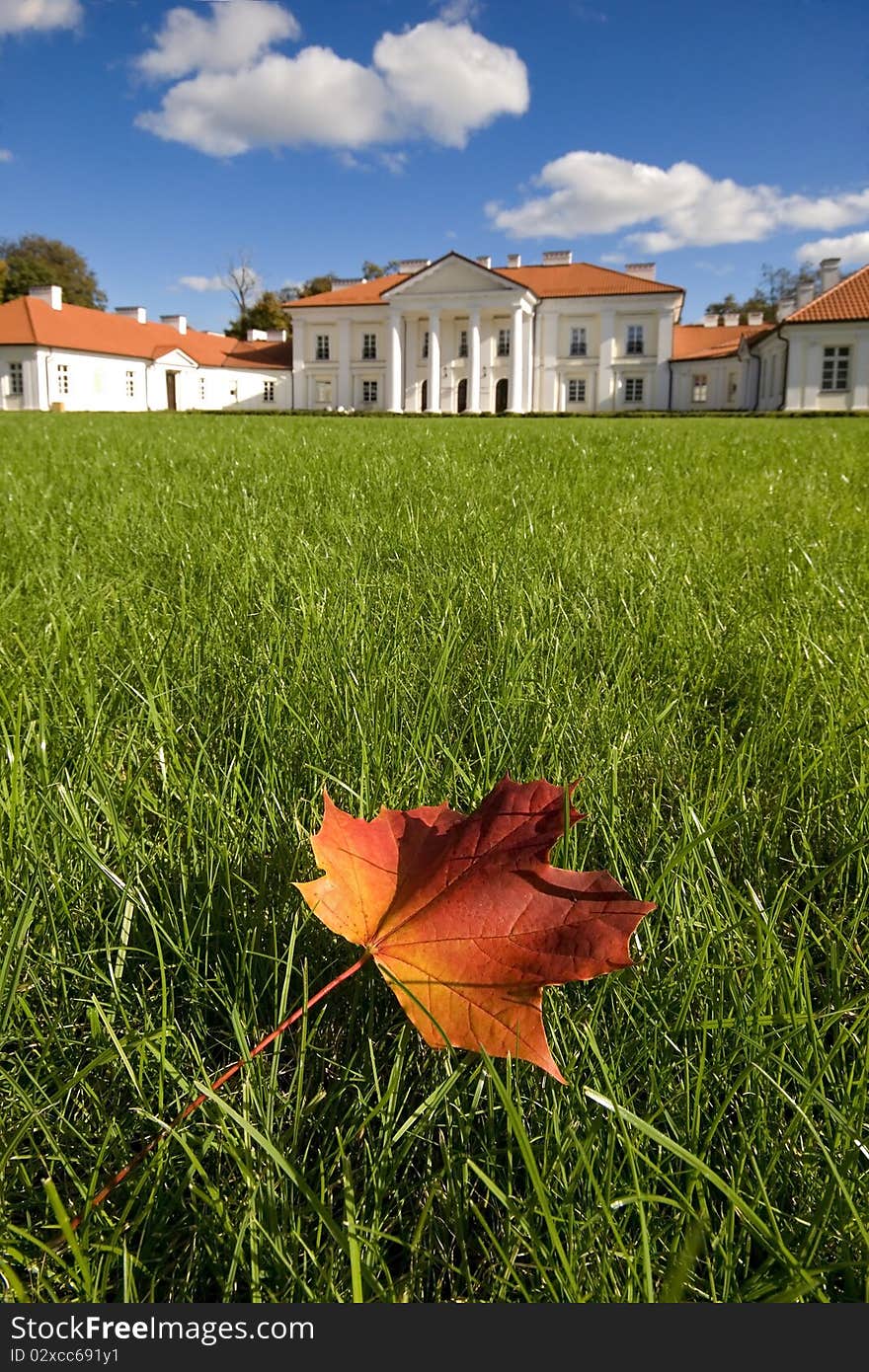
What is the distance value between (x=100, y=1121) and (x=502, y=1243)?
377 millimetres

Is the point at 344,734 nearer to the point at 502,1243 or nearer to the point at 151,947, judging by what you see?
the point at 151,947

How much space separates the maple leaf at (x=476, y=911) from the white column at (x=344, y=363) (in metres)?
61.6

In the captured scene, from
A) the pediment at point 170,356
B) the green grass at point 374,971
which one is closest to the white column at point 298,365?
the pediment at point 170,356

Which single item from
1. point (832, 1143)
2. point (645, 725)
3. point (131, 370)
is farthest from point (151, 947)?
point (131, 370)

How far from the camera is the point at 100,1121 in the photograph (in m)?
0.81

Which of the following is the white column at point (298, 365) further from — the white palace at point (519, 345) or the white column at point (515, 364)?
the white column at point (515, 364)

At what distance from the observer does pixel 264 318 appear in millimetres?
71312

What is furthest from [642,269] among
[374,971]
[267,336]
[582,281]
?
[374,971]

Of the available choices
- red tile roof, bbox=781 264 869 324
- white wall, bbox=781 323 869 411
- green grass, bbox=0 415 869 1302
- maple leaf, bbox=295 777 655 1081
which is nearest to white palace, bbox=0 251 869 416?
white wall, bbox=781 323 869 411

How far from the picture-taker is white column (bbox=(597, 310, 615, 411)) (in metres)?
54.8

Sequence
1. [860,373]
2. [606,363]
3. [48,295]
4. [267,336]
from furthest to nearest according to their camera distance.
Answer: [267,336]
[606,363]
[48,295]
[860,373]

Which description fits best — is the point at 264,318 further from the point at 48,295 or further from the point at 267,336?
the point at 48,295

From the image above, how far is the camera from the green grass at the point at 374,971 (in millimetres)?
688

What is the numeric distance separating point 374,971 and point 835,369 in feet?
162
